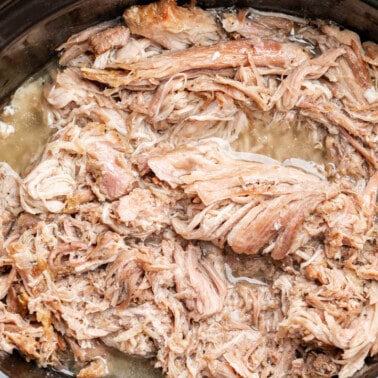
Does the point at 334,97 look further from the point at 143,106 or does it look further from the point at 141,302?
the point at 141,302

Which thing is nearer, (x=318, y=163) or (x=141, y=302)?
(x=141, y=302)

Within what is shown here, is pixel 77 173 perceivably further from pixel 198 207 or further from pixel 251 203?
pixel 251 203

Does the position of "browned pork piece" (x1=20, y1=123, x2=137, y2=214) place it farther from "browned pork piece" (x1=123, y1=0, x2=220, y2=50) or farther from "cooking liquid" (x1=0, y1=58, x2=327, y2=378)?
"browned pork piece" (x1=123, y1=0, x2=220, y2=50)

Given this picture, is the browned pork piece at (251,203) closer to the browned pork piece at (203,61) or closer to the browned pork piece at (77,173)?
the browned pork piece at (77,173)

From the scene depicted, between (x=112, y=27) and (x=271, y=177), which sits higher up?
(x=112, y=27)

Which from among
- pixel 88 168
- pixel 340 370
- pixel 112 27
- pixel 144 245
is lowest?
pixel 340 370

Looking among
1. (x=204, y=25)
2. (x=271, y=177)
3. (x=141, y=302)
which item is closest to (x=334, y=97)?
(x=271, y=177)
